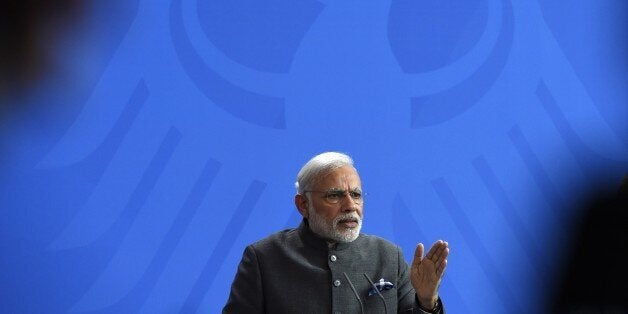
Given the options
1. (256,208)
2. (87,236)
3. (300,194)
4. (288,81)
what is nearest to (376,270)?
(300,194)

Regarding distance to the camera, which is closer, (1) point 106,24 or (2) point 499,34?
(1) point 106,24

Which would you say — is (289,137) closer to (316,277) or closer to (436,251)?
(316,277)

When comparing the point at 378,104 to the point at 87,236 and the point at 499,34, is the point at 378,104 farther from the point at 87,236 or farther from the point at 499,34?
the point at 87,236

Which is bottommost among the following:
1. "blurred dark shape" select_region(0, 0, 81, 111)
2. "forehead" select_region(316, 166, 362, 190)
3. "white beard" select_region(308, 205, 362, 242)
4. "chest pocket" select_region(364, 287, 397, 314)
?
"chest pocket" select_region(364, 287, 397, 314)

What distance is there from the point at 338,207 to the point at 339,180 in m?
0.11

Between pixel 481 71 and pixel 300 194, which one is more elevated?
pixel 481 71

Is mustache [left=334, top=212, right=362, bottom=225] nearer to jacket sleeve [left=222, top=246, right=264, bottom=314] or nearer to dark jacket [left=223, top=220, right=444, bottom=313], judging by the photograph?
dark jacket [left=223, top=220, right=444, bottom=313]

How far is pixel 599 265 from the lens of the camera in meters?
3.36

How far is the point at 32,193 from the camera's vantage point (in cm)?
396

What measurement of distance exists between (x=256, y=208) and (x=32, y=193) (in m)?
1.06

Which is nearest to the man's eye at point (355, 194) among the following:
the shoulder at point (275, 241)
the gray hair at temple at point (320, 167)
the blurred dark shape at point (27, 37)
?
the gray hair at temple at point (320, 167)

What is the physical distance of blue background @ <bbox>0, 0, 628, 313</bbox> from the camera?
3971 mm

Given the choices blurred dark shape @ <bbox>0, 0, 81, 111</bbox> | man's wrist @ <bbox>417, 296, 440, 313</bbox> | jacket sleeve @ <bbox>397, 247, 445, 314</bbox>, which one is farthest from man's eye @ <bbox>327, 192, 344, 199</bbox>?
blurred dark shape @ <bbox>0, 0, 81, 111</bbox>

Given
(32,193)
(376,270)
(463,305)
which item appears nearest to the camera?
(376,270)
